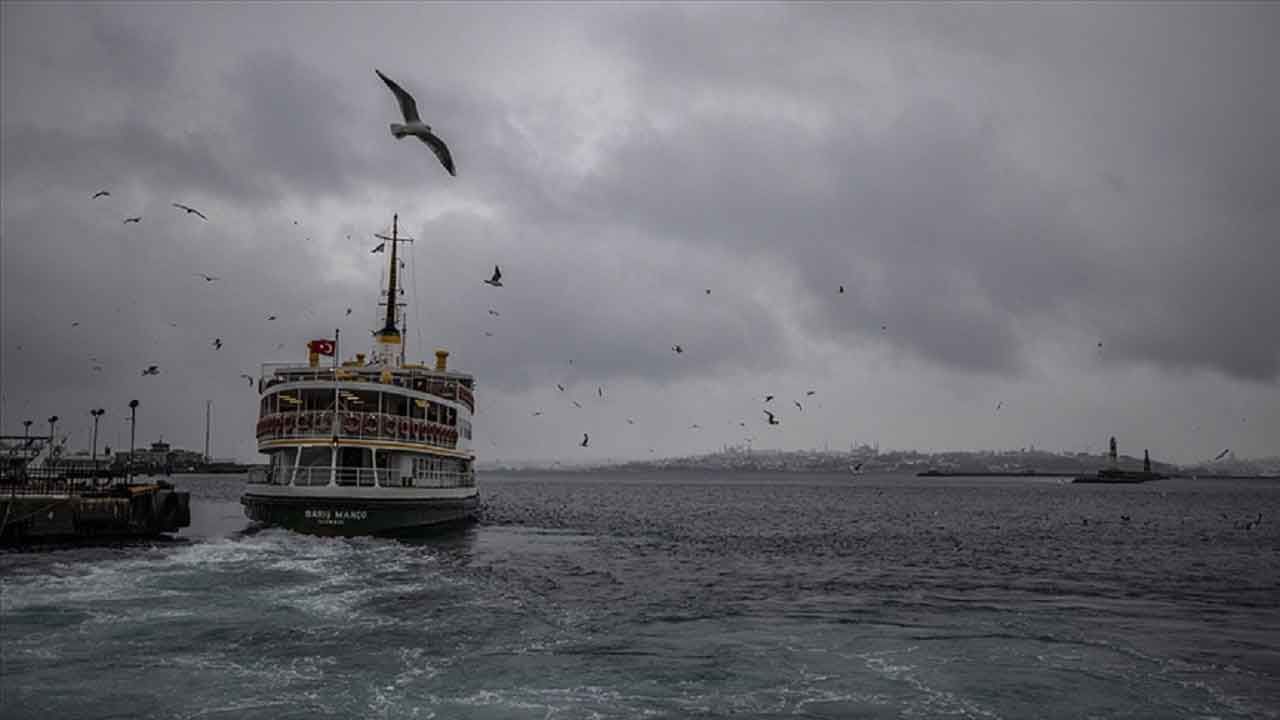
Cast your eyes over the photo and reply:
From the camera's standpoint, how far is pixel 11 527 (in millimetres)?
35188

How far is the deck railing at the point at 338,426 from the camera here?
113ft

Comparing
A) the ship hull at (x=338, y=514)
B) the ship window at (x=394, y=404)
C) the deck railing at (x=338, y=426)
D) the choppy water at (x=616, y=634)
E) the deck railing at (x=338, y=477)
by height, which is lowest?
the choppy water at (x=616, y=634)

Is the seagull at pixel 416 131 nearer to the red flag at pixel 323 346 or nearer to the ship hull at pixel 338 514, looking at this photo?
the ship hull at pixel 338 514

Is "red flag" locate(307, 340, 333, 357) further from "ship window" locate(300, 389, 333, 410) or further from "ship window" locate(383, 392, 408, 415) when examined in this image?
"ship window" locate(383, 392, 408, 415)

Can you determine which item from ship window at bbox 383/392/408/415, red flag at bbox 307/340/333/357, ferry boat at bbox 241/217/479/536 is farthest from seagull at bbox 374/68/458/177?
red flag at bbox 307/340/333/357

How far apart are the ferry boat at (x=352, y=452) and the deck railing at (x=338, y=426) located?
4cm

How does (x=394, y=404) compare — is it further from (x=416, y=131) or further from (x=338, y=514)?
(x=416, y=131)

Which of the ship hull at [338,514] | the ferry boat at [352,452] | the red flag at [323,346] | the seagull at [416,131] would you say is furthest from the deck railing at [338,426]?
the seagull at [416,131]

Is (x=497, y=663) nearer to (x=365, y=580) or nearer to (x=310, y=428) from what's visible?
(x=365, y=580)

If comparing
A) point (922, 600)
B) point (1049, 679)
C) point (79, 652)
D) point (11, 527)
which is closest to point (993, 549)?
point (922, 600)

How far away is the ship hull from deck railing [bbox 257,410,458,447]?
9.22 ft

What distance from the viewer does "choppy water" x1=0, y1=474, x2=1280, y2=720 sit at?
13.1 m

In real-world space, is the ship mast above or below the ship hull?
above

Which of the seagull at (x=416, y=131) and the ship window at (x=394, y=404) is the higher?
the seagull at (x=416, y=131)
